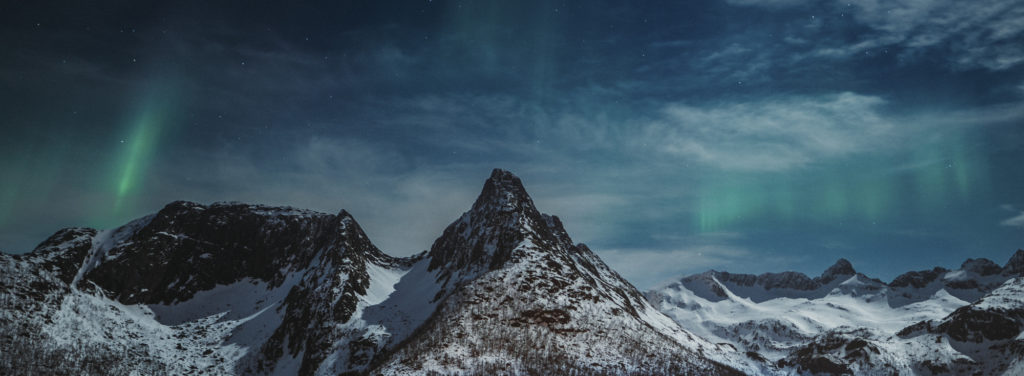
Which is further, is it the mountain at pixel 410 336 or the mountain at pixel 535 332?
the mountain at pixel 410 336

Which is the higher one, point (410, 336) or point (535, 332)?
point (535, 332)

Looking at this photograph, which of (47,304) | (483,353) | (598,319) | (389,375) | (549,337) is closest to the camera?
(389,375)

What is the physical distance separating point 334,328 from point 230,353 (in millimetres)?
39783

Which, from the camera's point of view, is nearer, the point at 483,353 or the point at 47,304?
the point at 483,353

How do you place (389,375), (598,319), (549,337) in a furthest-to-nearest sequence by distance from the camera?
(598,319) < (549,337) < (389,375)

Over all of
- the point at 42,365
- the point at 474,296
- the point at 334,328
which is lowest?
the point at 42,365

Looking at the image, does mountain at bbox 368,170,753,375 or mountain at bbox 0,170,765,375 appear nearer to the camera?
mountain at bbox 368,170,753,375

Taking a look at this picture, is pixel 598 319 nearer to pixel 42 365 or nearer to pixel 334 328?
pixel 334 328

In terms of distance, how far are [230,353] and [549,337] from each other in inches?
4573

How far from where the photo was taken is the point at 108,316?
194500 mm

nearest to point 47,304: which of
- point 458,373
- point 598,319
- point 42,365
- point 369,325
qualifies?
point 42,365

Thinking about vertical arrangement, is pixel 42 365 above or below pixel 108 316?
below

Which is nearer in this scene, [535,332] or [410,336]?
[535,332]

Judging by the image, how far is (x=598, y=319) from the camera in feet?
541
